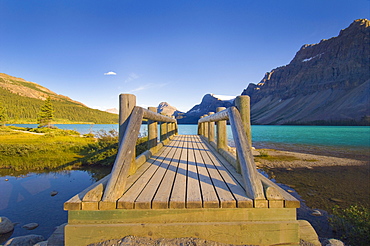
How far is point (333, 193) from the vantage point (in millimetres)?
6516

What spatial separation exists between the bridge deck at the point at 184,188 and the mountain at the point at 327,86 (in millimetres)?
84720

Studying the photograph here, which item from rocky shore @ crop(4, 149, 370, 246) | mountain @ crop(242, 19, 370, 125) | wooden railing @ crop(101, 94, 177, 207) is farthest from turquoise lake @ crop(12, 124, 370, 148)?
mountain @ crop(242, 19, 370, 125)

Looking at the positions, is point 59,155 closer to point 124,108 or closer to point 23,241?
point 23,241

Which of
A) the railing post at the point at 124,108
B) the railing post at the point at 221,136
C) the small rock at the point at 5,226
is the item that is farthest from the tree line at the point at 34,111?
the railing post at the point at 124,108

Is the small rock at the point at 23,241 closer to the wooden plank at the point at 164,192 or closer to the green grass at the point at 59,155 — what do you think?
the wooden plank at the point at 164,192

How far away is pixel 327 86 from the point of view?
101m

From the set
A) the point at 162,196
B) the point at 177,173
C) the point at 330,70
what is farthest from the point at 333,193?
the point at 330,70

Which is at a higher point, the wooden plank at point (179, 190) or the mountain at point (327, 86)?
the mountain at point (327, 86)

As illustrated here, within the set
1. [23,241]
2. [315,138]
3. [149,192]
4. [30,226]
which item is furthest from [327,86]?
[23,241]

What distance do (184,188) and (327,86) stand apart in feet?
414

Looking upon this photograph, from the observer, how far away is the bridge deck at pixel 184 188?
6.32ft

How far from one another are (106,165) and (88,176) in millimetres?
1114

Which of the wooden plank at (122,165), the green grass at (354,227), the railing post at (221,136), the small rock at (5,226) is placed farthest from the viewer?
the railing post at (221,136)

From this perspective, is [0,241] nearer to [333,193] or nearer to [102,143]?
[102,143]
